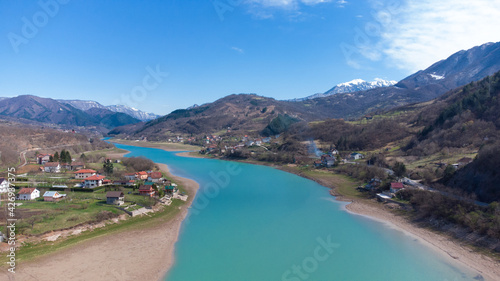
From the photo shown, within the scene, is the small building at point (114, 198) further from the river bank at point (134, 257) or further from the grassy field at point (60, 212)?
the river bank at point (134, 257)

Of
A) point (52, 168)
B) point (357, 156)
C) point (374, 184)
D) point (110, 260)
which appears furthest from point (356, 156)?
point (52, 168)

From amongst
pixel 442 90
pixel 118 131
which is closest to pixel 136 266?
pixel 118 131

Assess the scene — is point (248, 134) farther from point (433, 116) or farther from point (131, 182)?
point (131, 182)

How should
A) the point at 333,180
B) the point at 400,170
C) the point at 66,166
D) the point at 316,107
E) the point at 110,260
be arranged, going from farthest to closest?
the point at 316,107 < the point at 333,180 < the point at 66,166 < the point at 400,170 < the point at 110,260

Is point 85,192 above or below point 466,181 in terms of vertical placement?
below

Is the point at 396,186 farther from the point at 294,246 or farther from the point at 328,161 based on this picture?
the point at 328,161

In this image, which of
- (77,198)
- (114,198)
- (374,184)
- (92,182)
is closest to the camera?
(114,198)

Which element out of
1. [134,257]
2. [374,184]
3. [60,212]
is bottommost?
[134,257]
